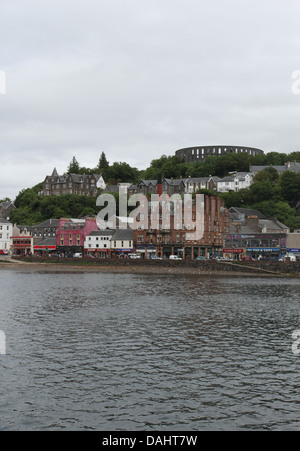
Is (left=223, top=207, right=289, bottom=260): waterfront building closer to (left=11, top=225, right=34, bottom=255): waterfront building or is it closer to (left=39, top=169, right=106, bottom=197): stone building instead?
(left=11, top=225, right=34, bottom=255): waterfront building

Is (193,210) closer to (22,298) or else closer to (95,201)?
(95,201)

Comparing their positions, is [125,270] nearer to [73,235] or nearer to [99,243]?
[99,243]

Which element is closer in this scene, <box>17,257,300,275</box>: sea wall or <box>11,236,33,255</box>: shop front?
<box>17,257,300,275</box>: sea wall

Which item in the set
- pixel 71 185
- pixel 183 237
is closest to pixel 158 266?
pixel 183 237

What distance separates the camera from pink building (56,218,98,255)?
127 meters

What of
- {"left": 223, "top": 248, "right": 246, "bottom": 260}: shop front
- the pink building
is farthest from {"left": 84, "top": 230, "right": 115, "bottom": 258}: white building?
{"left": 223, "top": 248, "right": 246, "bottom": 260}: shop front

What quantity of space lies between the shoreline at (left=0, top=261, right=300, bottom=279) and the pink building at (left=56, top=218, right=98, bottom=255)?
13785mm

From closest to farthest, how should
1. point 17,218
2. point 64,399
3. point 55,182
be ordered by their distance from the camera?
point 64,399
point 17,218
point 55,182

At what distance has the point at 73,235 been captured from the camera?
12862 cm

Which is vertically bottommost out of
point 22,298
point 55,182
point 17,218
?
point 22,298

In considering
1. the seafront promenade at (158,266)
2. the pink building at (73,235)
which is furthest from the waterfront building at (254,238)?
the pink building at (73,235)
